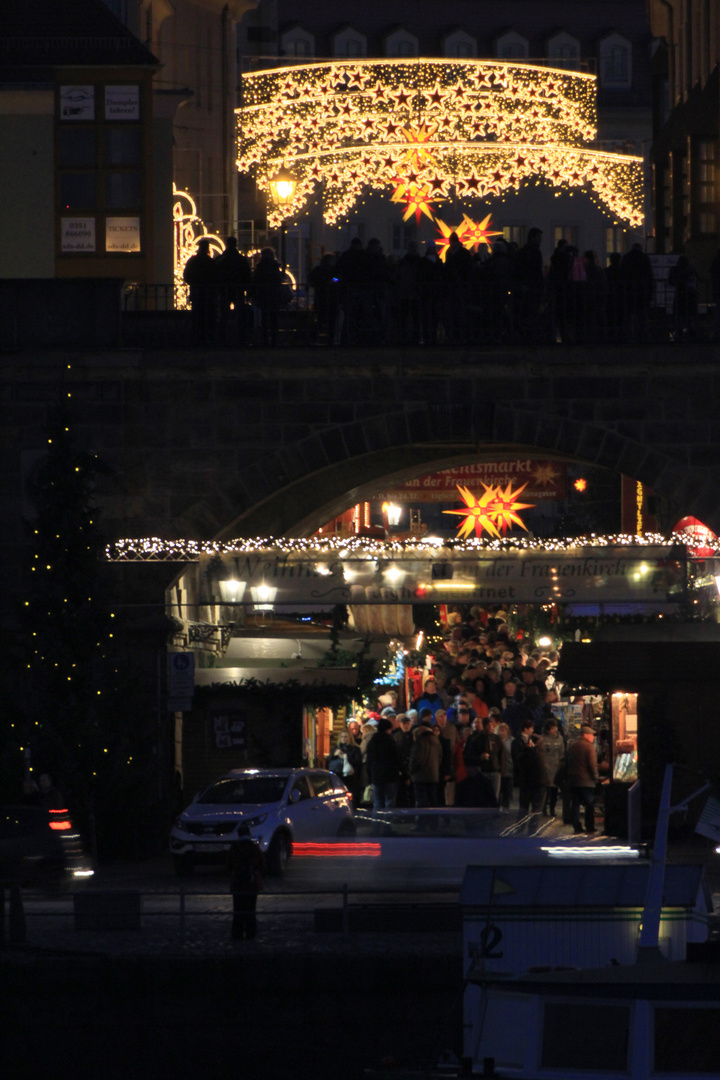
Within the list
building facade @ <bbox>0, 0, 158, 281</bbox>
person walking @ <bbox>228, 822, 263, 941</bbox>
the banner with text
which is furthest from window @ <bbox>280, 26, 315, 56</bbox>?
person walking @ <bbox>228, 822, 263, 941</bbox>

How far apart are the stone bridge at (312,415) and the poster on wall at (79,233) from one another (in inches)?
133

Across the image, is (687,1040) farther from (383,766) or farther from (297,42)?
(297,42)

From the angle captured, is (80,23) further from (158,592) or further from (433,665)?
(433,665)

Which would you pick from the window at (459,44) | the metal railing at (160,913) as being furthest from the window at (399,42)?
the metal railing at (160,913)

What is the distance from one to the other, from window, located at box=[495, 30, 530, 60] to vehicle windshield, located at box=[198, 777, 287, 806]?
43.9m

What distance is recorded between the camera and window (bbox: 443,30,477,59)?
67000mm

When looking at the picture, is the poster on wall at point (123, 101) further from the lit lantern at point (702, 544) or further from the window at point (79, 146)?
the lit lantern at point (702, 544)

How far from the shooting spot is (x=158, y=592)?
1150 inches

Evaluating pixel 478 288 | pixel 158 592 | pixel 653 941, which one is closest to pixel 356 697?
pixel 158 592

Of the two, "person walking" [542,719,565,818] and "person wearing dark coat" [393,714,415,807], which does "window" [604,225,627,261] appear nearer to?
"person wearing dark coat" [393,714,415,807]

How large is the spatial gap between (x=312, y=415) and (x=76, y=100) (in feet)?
20.1

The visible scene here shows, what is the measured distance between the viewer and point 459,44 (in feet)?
220

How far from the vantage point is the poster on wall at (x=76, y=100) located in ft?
104

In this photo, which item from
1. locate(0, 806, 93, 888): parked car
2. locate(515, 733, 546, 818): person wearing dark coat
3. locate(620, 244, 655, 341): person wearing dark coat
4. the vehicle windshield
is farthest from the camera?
locate(515, 733, 546, 818): person wearing dark coat
